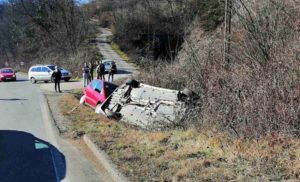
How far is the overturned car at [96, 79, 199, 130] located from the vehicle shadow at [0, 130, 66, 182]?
3841mm

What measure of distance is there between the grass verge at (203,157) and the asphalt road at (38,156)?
686 millimetres

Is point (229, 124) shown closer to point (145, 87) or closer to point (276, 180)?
point (276, 180)

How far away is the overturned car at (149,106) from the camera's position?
49.8 feet

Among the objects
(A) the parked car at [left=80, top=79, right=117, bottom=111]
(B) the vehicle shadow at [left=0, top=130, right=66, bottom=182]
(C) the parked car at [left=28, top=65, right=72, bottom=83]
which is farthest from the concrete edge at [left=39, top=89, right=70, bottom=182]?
(C) the parked car at [left=28, top=65, right=72, bottom=83]

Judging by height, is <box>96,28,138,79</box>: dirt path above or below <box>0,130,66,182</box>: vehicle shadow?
below

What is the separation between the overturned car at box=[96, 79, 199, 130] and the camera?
15166 millimetres

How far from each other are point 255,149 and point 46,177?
3857 mm

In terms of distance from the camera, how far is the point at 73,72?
181 feet

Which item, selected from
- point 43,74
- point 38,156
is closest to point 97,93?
point 38,156

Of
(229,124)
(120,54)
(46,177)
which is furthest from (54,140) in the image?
(120,54)

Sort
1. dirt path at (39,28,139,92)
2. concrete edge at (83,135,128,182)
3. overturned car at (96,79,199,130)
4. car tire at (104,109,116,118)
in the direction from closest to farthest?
1. concrete edge at (83,135,128,182)
2. overturned car at (96,79,199,130)
3. car tire at (104,109,116,118)
4. dirt path at (39,28,139,92)

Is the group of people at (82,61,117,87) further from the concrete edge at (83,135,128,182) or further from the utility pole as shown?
the concrete edge at (83,135,128,182)

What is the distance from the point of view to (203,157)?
29.4ft

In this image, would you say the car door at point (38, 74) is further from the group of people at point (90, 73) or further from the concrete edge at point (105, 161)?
the concrete edge at point (105, 161)
